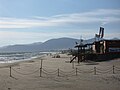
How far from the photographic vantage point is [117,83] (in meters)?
20.7

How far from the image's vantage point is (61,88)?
743 inches

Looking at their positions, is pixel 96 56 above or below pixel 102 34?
below

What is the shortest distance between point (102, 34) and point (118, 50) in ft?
52.8

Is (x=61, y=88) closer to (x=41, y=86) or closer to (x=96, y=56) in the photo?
(x=41, y=86)

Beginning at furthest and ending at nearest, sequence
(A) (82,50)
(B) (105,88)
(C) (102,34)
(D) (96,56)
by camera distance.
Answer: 1. (C) (102,34)
2. (A) (82,50)
3. (D) (96,56)
4. (B) (105,88)

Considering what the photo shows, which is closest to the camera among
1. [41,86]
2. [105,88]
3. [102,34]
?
[105,88]

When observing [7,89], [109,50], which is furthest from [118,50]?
[7,89]

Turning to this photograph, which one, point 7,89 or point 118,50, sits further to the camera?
point 118,50

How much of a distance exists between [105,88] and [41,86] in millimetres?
4783

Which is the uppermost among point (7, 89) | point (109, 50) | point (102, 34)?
point (102, 34)

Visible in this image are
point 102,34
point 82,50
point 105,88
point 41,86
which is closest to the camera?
point 105,88

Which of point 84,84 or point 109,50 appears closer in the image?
point 84,84

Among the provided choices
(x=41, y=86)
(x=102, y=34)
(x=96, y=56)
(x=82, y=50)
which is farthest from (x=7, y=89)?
(x=102, y=34)

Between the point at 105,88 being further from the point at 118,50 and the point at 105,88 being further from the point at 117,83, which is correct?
the point at 118,50
